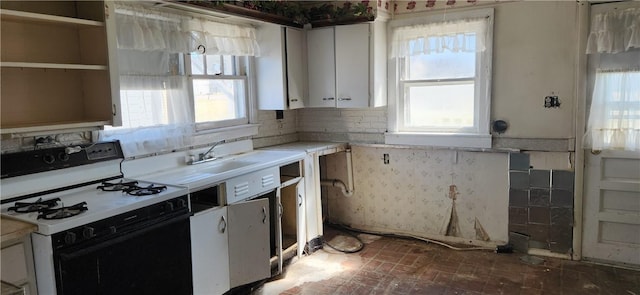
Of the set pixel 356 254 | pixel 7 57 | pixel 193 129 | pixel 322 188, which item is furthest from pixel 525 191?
pixel 7 57

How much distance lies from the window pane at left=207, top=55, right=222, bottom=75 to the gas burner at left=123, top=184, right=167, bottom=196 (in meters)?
1.30

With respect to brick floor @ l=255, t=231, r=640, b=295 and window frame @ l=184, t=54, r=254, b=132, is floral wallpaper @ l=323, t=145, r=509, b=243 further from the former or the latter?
window frame @ l=184, t=54, r=254, b=132

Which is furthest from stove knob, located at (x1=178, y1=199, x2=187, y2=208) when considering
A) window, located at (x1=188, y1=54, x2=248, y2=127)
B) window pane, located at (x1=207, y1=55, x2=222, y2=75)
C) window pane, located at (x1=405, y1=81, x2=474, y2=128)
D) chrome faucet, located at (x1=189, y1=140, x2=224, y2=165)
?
window pane, located at (x1=405, y1=81, x2=474, y2=128)

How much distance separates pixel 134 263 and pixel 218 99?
176 cm

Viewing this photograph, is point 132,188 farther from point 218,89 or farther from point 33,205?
point 218,89

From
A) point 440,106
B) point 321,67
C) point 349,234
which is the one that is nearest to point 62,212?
point 321,67

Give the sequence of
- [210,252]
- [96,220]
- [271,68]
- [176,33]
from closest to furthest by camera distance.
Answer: [96,220] → [210,252] → [176,33] → [271,68]

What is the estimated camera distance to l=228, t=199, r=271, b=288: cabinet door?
312 cm


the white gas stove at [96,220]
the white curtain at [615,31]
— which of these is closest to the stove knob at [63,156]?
the white gas stove at [96,220]

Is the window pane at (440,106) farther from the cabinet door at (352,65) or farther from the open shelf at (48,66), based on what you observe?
the open shelf at (48,66)

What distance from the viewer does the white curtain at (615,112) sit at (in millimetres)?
3412

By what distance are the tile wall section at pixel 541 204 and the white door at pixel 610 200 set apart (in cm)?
14

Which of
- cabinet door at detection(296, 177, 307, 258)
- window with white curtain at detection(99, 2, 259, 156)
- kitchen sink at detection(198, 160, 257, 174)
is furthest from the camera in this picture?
cabinet door at detection(296, 177, 307, 258)

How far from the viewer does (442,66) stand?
13.5 feet
